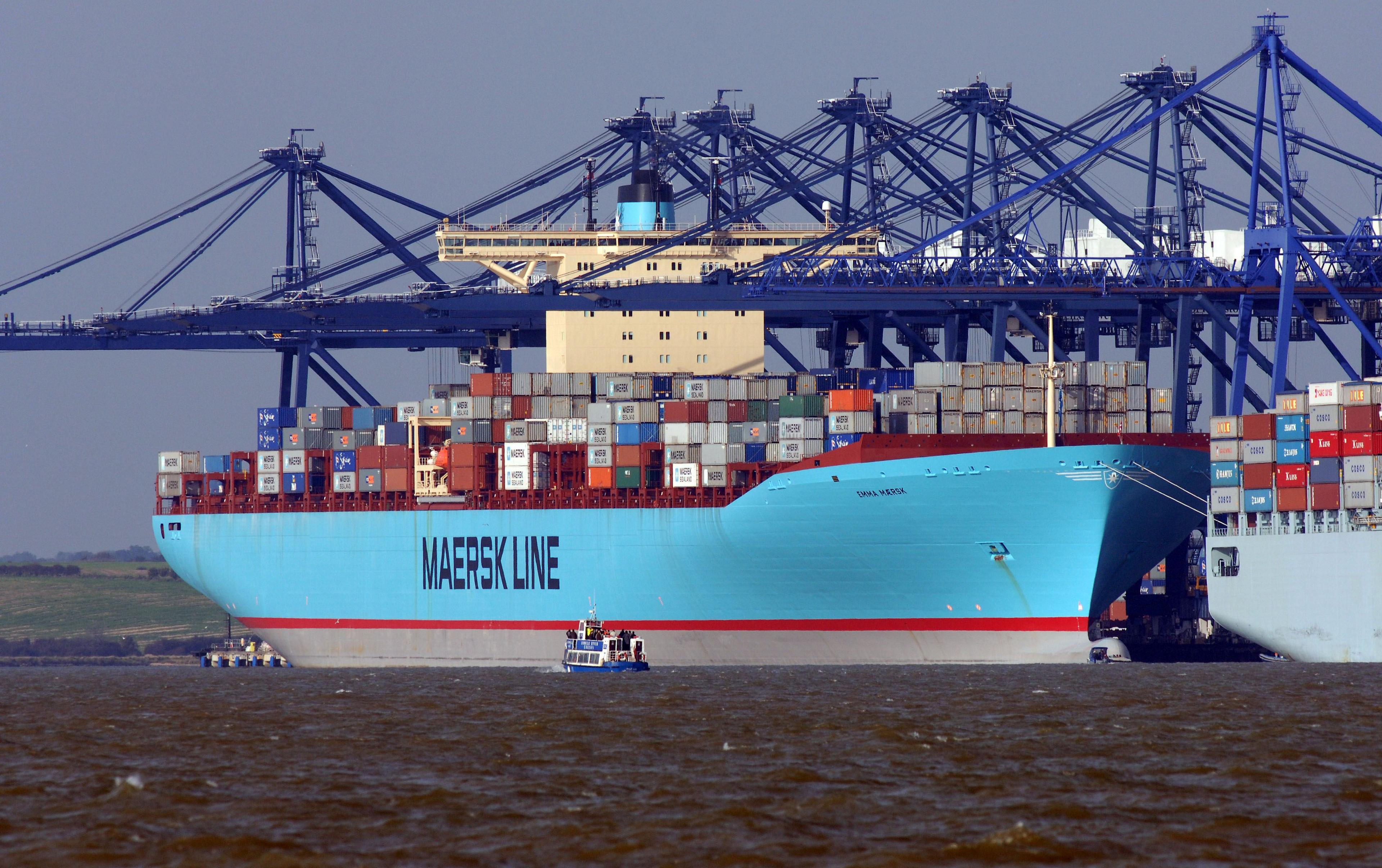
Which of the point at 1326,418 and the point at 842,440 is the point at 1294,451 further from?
the point at 842,440

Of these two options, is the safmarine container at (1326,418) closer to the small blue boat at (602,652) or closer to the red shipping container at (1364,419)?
the red shipping container at (1364,419)

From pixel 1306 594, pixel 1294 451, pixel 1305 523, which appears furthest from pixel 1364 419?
pixel 1306 594

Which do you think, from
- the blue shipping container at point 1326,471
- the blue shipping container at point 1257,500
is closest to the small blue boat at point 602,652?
the blue shipping container at point 1257,500

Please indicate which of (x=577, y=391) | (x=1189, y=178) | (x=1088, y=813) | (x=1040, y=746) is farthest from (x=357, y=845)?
(x=1189, y=178)

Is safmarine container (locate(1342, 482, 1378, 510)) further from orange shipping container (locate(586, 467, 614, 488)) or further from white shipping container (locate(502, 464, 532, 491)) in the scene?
white shipping container (locate(502, 464, 532, 491))

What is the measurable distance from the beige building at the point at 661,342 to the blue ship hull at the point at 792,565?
760cm

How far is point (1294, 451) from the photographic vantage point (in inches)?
2213

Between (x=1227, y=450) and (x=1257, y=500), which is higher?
(x=1227, y=450)

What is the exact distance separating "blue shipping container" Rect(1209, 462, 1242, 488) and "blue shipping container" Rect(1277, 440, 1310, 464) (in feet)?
5.04

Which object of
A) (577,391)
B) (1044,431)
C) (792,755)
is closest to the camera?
(792,755)

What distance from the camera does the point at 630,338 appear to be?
7094 cm

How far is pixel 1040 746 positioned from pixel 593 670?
95.3ft

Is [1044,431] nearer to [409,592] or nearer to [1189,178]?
[1189,178]

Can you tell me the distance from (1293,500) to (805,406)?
597 inches
